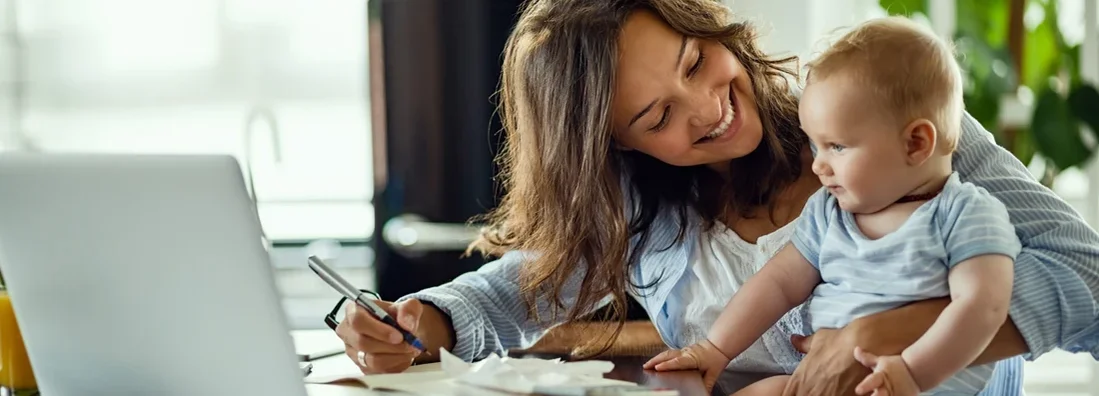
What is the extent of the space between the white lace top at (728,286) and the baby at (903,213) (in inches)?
8.3

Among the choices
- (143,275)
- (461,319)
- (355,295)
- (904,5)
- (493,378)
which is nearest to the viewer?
(143,275)

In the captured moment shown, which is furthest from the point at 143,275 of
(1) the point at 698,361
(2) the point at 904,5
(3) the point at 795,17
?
(2) the point at 904,5

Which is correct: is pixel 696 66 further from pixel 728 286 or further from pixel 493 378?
pixel 493 378

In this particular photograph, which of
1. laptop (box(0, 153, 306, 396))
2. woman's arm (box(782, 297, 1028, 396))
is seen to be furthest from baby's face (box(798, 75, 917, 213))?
laptop (box(0, 153, 306, 396))

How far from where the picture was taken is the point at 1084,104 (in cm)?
320

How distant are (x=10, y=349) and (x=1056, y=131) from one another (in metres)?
2.60

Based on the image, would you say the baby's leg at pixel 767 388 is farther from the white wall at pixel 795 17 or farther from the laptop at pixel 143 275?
the white wall at pixel 795 17

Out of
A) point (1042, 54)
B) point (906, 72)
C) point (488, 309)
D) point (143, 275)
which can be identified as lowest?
point (488, 309)

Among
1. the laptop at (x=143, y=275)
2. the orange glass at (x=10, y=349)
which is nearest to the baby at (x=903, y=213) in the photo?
the laptop at (x=143, y=275)

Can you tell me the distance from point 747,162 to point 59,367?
1.02 metres

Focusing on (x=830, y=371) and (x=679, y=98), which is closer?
(x=830, y=371)

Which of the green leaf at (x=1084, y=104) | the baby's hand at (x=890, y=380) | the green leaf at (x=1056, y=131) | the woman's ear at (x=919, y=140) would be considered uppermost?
the woman's ear at (x=919, y=140)

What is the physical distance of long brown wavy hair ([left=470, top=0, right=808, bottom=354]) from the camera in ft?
5.82

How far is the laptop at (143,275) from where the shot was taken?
1106 millimetres
